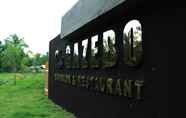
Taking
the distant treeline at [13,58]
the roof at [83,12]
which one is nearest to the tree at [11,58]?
the distant treeline at [13,58]

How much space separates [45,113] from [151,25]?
20.9 feet

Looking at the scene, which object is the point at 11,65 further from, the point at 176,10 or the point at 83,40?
the point at 176,10

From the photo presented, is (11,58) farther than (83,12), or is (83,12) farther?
(11,58)

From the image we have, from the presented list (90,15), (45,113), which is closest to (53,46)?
(45,113)

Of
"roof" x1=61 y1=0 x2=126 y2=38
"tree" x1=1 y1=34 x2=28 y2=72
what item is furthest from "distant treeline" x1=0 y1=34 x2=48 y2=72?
"roof" x1=61 y1=0 x2=126 y2=38

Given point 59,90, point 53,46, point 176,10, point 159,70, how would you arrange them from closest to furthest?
point 176,10 → point 159,70 → point 59,90 → point 53,46

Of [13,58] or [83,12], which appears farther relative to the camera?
[13,58]

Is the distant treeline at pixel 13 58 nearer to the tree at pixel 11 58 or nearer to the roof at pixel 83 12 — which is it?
the tree at pixel 11 58

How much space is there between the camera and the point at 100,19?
278 inches

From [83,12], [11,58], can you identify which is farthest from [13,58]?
[83,12]

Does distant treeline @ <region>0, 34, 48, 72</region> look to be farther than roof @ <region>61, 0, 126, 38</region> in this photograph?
Yes

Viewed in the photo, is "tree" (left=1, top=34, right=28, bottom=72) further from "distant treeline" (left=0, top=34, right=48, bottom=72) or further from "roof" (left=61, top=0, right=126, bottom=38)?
"roof" (left=61, top=0, right=126, bottom=38)

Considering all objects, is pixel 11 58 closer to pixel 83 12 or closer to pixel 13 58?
pixel 13 58

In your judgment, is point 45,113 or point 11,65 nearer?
point 45,113
